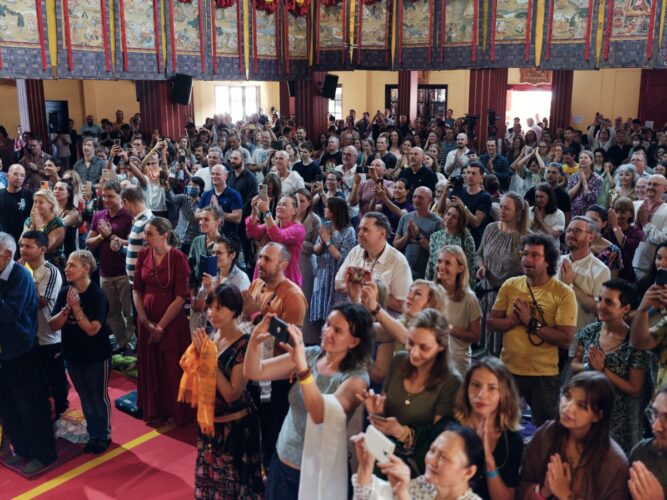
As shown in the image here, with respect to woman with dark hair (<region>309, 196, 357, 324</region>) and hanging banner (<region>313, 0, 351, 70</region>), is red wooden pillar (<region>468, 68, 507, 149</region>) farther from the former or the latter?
woman with dark hair (<region>309, 196, 357, 324</region>)

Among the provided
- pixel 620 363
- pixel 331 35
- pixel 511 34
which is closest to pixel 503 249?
pixel 620 363

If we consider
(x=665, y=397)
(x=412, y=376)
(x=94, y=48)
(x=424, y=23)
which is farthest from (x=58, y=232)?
(x=424, y=23)

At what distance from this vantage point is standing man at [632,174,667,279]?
18.8ft

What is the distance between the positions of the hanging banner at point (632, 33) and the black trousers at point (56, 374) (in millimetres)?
10793

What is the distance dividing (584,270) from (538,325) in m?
0.92

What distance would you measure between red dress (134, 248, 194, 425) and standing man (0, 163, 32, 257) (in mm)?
3011

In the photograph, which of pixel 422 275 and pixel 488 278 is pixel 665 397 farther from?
pixel 422 275

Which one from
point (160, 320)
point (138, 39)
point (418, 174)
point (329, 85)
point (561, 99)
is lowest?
point (160, 320)

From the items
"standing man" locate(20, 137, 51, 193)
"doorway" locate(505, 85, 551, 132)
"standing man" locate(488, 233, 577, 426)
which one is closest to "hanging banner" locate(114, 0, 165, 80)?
"standing man" locate(20, 137, 51, 193)

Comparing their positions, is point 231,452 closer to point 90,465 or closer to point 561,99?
point 90,465

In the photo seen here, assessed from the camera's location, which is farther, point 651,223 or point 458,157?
point 458,157

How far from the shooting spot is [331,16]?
14.5 m

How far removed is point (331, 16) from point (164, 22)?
390 cm

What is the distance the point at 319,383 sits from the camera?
3213mm
